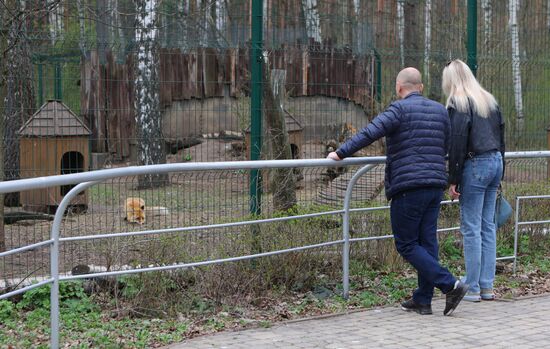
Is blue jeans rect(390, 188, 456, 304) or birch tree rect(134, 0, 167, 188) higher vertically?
birch tree rect(134, 0, 167, 188)

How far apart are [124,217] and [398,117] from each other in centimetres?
244

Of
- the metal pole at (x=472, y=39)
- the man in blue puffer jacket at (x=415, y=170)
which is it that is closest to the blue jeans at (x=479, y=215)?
the man in blue puffer jacket at (x=415, y=170)

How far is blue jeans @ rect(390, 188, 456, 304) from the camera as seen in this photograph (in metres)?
6.18

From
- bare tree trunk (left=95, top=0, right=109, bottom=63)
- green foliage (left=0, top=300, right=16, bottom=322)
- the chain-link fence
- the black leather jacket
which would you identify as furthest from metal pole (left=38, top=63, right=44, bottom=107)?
the black leather jacket

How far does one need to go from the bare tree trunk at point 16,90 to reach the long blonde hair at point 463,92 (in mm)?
3853

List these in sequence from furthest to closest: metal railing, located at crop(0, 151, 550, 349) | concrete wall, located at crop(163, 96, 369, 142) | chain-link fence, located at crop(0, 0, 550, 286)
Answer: concrete wall, located at crop(163, 96, 369, 142) → chain-link fence, located at crop(0, 0, 550, 286) → metal railing, located at crop(0, 151, 550, 349)

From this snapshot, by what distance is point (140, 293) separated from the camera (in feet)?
21.0

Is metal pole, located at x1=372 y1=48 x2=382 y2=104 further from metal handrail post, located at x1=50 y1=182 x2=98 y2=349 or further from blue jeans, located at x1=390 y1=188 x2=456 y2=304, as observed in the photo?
metal handrail post, located at x1=50 y1=182 x2=98 y2=349

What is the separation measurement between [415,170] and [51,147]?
5.75 metres

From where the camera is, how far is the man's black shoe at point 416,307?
6431mm

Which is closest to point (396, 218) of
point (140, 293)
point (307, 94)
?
point (140, 293)

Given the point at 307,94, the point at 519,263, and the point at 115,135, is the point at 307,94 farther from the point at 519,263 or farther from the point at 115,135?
the point at 519,263

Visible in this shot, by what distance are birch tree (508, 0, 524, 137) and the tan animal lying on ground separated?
18.4 feet

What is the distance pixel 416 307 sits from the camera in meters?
6.48
